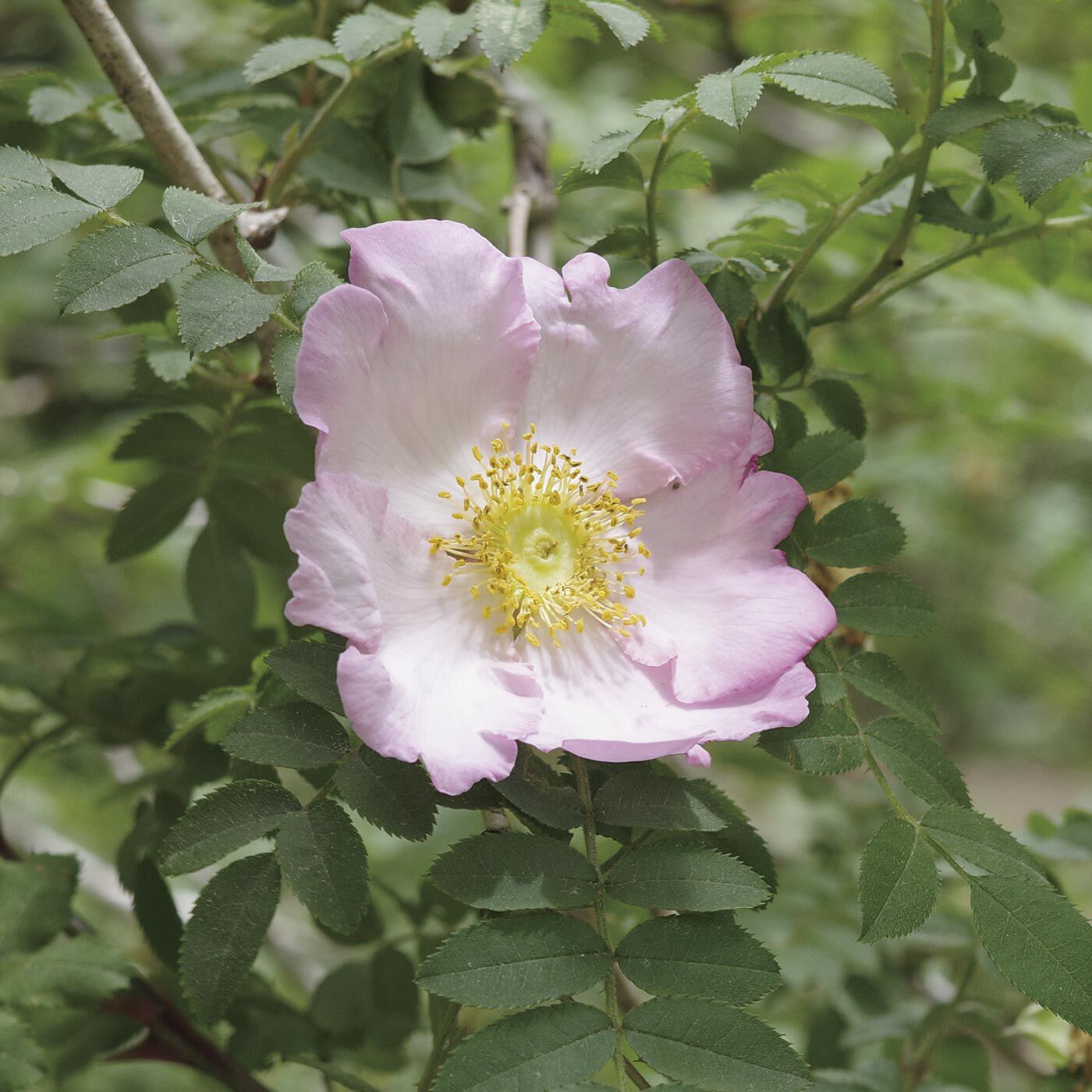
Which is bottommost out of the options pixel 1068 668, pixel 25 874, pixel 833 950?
pixel 1068 668

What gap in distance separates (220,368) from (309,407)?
383 mm

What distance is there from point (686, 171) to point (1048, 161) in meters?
0.30

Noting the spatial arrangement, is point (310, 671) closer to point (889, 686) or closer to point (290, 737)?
point (290, 737)

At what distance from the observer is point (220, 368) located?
1.11 meters

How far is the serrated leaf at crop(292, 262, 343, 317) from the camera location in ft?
2.65

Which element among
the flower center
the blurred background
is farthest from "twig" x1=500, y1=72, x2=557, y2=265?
the flower center

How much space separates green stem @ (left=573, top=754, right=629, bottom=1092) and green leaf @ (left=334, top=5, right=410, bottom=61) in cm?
63

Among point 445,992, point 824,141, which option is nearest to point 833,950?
point 445,992

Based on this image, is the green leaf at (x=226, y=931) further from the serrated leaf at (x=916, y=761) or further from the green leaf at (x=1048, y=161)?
the green leaf at (x=1048, y=161)

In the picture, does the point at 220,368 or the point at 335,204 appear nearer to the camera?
the point at 220,368

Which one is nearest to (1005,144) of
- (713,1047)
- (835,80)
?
(835,80)

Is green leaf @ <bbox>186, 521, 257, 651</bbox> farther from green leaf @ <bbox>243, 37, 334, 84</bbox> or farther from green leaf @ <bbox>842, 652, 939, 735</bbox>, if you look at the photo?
green leaf @ <bbox>842, 652, 939, 735</bbox>

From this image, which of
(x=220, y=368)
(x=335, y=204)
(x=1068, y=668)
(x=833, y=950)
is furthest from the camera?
(x=1068, y=668)

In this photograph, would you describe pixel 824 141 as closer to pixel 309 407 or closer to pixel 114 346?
pixel 114 346
